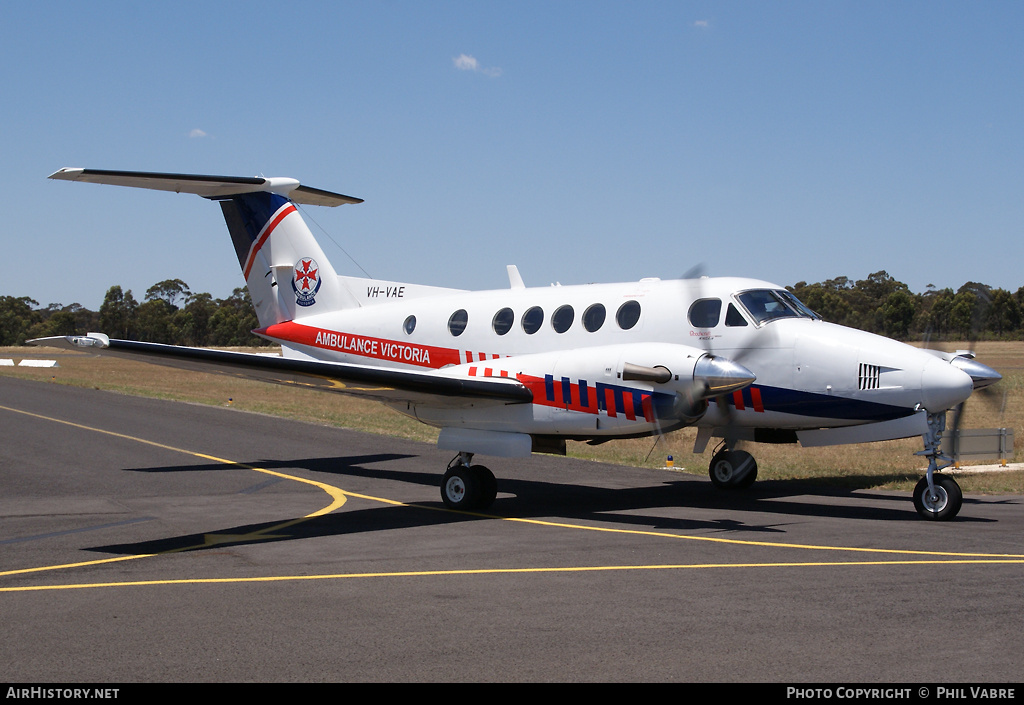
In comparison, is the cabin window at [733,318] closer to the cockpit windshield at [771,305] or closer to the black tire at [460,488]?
the cockpit windshield at [771,305]

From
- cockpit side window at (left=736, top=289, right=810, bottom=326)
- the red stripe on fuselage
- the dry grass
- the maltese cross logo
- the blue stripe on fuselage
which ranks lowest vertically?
the dry grass

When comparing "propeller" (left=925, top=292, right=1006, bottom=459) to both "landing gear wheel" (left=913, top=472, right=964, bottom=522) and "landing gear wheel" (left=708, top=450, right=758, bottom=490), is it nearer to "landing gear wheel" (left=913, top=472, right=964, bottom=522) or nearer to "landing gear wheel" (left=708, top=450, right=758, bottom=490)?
"landing gear wheel" (left=913, top=472, right=964, bottom=522)

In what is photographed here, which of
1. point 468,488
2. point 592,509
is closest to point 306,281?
point 468,488

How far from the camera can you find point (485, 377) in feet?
43.2

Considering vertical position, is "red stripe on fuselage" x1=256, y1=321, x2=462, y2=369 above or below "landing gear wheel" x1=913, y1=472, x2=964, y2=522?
above

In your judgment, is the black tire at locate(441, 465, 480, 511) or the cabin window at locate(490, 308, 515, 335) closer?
the black tire at locate(441, 465, 480, 511)

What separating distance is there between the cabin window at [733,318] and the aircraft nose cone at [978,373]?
2.77 m

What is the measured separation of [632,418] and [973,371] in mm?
4607

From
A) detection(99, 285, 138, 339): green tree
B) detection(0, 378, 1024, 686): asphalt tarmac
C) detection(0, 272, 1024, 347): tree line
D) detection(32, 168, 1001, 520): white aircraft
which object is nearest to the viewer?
detection(0, 378, 1024, 686): asphalt tarmac

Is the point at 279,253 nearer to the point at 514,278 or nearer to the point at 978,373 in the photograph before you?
the point at 514,278

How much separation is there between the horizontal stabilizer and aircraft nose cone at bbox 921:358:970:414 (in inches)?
482

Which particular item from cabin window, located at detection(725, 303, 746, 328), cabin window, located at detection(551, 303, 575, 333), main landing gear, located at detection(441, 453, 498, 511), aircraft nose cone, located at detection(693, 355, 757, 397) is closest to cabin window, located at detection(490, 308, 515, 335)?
cabin window, located at detection(551, 303, 575, 333)

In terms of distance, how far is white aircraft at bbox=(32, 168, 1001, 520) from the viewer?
1136 centimetres
